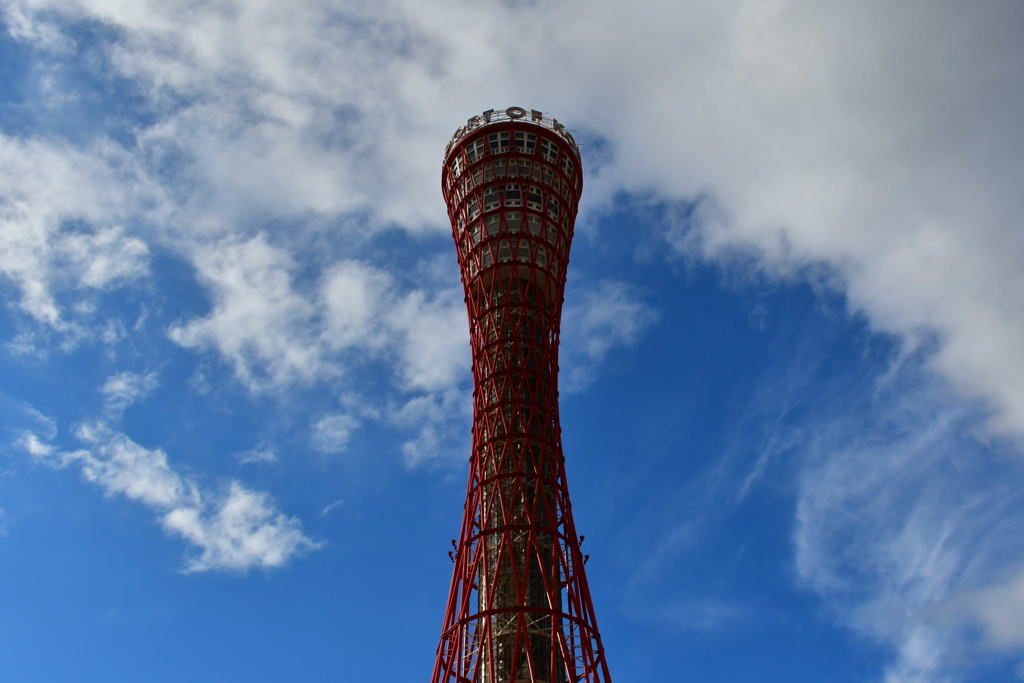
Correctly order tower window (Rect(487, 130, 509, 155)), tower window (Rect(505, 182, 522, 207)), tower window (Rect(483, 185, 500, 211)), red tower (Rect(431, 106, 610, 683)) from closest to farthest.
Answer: red tower (Rect(431, 106, 610, 683)), tower window (Rect(505, 182, 522, 207)), tower window (Rect(483, 185, 500, 211)), tower window (Rect(487, 130, 509, 155))

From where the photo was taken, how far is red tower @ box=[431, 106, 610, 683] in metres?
46.2

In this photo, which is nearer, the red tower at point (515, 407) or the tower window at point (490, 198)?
the red tower at point (515, 407)

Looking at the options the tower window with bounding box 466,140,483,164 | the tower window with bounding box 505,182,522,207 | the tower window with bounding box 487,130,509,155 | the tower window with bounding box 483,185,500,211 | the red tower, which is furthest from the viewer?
the tower window with bounding box 466,140,483,164

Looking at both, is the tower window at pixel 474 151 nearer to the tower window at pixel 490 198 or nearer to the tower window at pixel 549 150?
the tower window at pixel 490 198

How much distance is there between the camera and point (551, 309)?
5509 centimetres

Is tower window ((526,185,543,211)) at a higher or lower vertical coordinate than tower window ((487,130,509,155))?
lower

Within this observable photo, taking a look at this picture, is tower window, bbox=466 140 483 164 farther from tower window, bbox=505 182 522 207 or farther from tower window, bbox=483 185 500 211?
tower window, bbox=505 182 522 207

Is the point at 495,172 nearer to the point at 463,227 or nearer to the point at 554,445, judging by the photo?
the point at 463,227

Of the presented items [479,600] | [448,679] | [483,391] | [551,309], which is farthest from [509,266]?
[448,679]

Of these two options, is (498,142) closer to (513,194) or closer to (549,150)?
(549,150)

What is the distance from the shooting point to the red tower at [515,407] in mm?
46250

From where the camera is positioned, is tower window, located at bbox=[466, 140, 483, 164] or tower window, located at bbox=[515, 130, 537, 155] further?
tower window, located at bbox=[466, 140, 483, 164]

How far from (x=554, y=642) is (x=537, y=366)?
14767mm

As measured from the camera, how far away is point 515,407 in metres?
51.1
